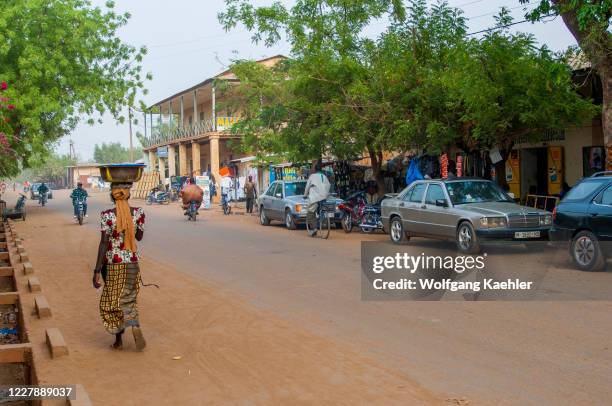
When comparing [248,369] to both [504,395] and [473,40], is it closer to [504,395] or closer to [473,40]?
[504,395]

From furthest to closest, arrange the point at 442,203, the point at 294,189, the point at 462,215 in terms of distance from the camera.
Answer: the point at 294,189 < the point at 442,203 < the point at 462,215

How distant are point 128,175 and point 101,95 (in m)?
24.1

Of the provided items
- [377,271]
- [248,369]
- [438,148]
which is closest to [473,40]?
[438,148]

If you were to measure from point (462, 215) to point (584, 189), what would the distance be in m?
2.75

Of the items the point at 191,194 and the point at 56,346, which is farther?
the point at 191,194

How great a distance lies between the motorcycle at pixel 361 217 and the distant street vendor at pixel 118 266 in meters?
13.1

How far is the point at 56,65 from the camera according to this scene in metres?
27.4

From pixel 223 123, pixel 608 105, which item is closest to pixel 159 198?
pixel 223 123

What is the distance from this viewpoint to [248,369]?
19.9 ft

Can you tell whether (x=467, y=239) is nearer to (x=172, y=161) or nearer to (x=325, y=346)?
(x=325, y=346)

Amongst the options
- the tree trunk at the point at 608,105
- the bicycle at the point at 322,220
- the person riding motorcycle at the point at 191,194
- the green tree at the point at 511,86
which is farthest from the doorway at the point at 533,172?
the person riding motorcycle at the point at 191,194

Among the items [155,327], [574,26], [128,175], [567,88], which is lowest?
[155,327]

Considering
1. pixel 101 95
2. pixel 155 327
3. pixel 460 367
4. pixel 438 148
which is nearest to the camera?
pixel 460 367

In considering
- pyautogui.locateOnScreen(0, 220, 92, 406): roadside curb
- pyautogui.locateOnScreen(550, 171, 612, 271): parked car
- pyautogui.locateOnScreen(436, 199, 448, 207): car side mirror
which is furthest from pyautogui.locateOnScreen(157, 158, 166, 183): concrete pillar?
pyautogui.locateOnScreen(550, 171, 612, 271): parked car
